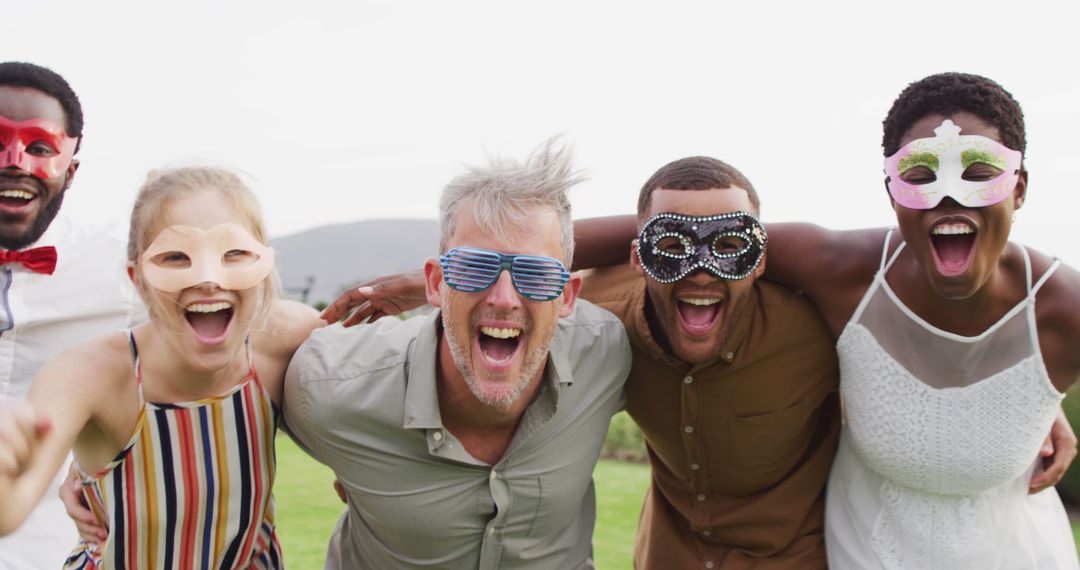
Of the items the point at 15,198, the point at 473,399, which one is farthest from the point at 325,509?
the point at 473,399

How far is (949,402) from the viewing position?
144 inches

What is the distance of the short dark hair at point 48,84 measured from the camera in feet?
13.5

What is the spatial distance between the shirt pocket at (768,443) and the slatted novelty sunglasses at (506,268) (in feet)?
3.30

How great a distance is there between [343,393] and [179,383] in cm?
52

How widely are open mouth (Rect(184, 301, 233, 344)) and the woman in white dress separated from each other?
6.74 ft

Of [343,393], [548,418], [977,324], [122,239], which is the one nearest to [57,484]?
[122,239]

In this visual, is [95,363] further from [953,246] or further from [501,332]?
[953,246]

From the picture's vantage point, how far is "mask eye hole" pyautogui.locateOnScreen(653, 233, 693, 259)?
3.72m

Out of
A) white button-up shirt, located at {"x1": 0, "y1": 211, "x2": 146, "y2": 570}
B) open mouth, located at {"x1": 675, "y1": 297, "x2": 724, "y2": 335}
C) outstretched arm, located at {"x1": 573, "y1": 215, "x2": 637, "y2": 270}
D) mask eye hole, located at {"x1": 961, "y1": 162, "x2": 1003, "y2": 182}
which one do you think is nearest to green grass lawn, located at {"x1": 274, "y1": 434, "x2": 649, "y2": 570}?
white button-up shirt, located at {"x1": 0, "y1": 211, "x2": 146, "y2": 570}

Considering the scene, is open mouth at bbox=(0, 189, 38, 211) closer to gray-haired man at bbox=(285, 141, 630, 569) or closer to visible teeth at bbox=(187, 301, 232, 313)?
visible teeth at bbox=(187, 301, 232, 313)

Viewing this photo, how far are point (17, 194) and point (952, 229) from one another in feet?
11.5

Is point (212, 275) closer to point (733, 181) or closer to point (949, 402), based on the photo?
point (733, 181)

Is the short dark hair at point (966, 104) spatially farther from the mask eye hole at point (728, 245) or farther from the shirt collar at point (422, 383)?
the shirt collar at point (422, 383)

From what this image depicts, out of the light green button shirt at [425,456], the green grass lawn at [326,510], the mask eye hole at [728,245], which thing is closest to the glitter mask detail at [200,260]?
the light green button shirt at [425,456]
